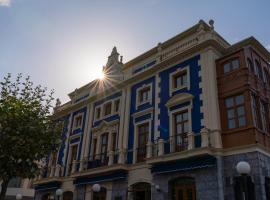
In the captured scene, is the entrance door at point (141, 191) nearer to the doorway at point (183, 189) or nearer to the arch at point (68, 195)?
the doorway at point (183, 189)

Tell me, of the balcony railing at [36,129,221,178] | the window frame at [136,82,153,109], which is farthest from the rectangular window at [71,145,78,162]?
the window frame at [136,82,153,109]

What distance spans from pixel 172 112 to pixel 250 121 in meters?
4.66

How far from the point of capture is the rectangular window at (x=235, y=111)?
15.2m

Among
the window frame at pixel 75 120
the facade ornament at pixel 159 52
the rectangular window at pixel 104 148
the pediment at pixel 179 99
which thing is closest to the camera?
the pediment at pixel 179 99

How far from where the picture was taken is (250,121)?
47.8 ft

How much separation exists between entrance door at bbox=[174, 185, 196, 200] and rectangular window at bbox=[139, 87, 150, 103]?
655 cm

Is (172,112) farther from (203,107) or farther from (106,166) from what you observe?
(106,166)

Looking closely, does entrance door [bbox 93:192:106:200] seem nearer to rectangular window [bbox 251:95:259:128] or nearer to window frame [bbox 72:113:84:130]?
window frame [bbox 72:113:84:130]

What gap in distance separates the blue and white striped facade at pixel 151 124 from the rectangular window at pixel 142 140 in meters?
0.25

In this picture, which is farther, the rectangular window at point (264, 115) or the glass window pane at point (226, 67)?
the glass window pane at point (226, 67)

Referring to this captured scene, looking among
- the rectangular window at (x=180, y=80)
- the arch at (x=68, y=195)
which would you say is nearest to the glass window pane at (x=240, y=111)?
the rectangular window at (x=180, y=80)

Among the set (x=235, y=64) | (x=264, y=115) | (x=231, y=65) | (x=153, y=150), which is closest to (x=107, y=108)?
(x=153, y=150)

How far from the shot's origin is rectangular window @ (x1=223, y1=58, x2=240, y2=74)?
16.7 m

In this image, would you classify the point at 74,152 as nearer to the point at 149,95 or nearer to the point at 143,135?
the point at 143,135
